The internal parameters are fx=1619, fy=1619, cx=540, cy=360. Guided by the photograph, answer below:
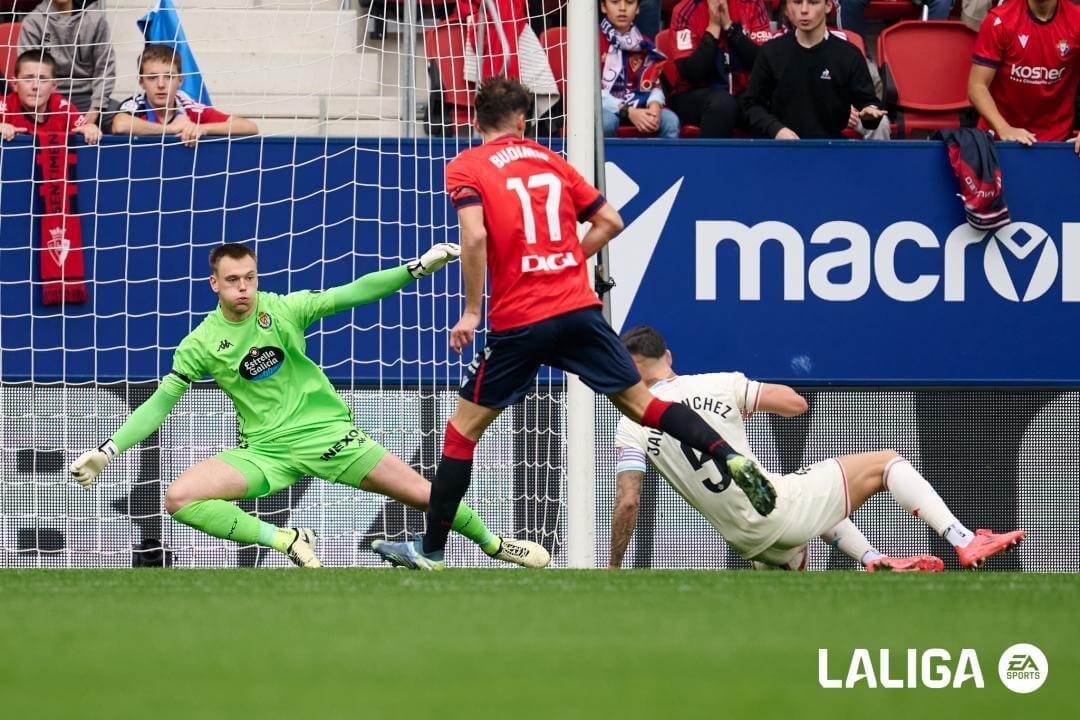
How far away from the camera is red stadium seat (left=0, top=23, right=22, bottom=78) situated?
923 cm

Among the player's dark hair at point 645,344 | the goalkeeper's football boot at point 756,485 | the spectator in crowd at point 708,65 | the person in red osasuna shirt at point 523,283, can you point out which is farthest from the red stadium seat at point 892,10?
the goalkeeper's football boot at point 756,485

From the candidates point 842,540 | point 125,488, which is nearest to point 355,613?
point 842,540

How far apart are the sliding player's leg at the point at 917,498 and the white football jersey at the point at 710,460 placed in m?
0.35

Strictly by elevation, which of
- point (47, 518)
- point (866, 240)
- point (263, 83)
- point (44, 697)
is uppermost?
point (263, 83)

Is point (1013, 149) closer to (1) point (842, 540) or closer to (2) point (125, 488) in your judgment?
(1) point (842, 540)

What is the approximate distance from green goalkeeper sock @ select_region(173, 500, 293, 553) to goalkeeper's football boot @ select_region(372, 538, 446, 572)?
58 centimetres

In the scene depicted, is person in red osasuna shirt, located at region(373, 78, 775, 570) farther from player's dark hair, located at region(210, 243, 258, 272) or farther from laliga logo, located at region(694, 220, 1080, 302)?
laliga logo, located at region(694, 220, 1080, 302)

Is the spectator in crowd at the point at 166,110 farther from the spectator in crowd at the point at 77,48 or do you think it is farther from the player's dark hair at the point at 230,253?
the player's dark hair at the point at 230,253

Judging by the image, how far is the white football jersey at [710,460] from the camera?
6.79m

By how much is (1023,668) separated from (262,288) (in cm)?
612

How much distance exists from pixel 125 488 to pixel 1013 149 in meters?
5.42

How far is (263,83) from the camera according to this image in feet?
34.3

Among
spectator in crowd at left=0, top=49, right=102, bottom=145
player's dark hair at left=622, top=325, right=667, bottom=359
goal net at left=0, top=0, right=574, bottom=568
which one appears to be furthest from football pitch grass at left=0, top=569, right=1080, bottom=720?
spectator in crowd at left=0, top=49, right=102, bottom=145

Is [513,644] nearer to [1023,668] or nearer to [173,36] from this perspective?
[1023,668]
